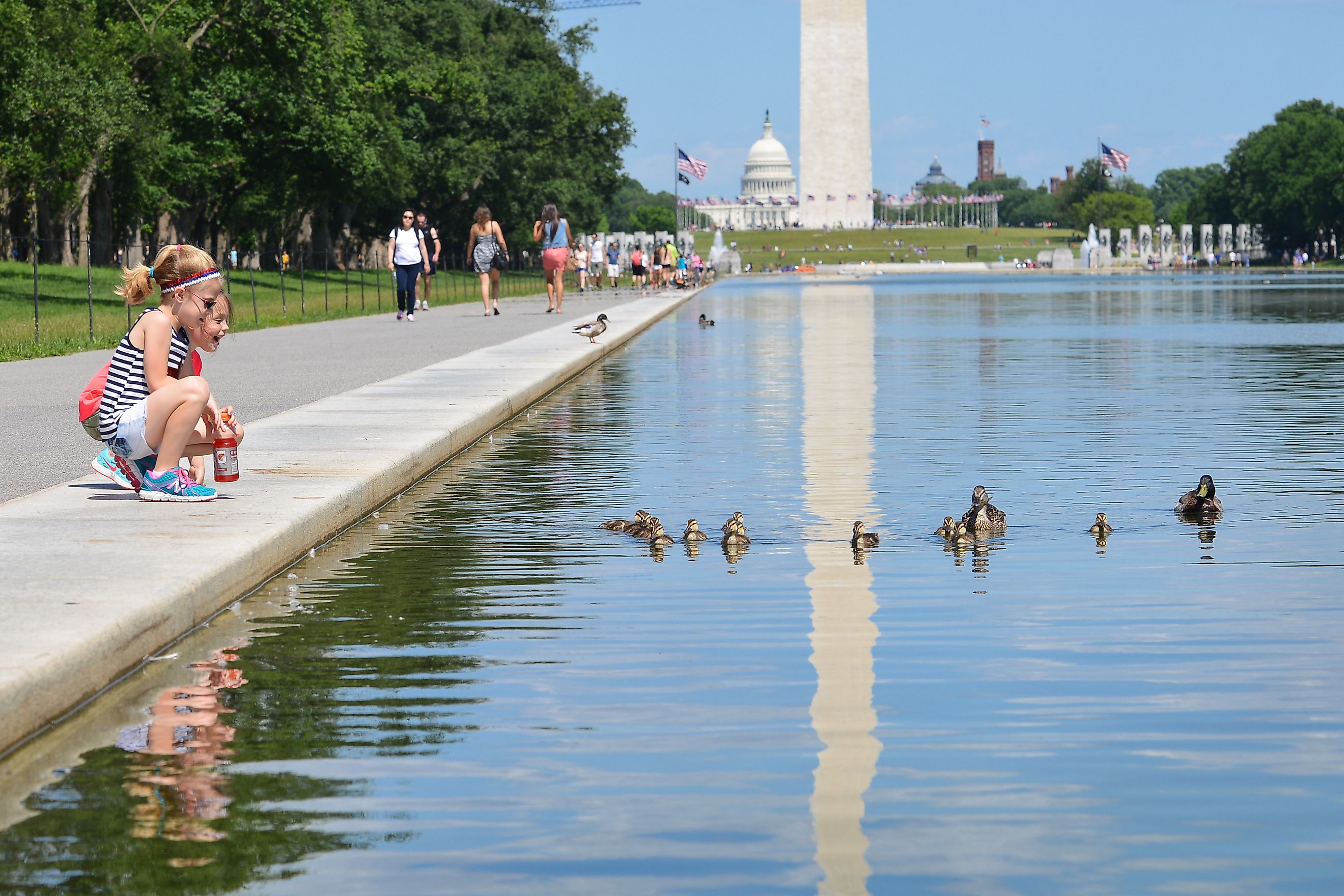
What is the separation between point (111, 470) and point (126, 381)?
819 millimetres

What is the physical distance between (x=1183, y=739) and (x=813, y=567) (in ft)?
12.4

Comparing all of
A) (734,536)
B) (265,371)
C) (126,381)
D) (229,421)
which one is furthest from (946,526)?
(265,371)

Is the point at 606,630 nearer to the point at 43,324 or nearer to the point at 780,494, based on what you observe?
the point at 780,494

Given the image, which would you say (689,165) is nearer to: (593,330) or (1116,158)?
(1116,158)

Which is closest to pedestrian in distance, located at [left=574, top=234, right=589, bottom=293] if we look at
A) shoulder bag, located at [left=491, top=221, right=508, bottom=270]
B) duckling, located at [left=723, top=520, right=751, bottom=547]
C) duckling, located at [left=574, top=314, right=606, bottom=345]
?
shoulder bag, located at [left=491, top=221, right=508, bottom=270]

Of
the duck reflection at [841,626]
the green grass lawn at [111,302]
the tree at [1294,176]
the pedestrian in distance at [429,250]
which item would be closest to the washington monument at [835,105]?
the tree at [1294,176]

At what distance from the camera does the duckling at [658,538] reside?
1091cm

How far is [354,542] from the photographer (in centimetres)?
1123

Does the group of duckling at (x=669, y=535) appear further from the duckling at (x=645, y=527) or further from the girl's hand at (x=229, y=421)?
the girl's hand at (x=229, y=421)

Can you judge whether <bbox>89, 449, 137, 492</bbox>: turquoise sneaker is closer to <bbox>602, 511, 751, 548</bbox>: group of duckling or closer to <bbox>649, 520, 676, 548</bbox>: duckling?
<bbox>602, 511, 751, 548</bbox>: group of duckling

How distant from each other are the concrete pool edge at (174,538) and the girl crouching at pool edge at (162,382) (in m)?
0.22

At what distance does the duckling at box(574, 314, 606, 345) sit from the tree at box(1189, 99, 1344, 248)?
4310 inches

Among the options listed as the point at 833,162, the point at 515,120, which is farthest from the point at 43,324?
the point at 833,162

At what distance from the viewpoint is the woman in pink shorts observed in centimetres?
3928
